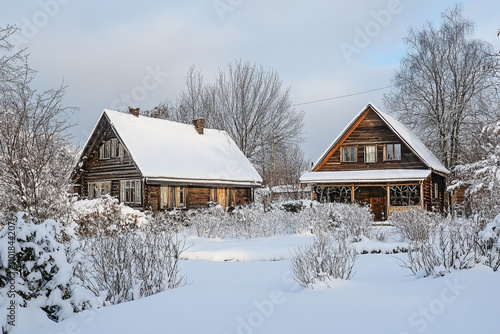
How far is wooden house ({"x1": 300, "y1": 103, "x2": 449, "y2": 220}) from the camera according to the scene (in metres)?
24.8

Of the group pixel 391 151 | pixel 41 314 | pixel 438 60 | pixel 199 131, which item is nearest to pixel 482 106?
pixel 438 60

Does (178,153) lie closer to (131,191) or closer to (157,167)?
(157,167)

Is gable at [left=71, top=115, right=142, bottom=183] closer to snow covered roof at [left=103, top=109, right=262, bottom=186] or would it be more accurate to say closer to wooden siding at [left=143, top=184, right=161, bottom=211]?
snow covered roof at [left=103, top=109, right=262, bottom=186]

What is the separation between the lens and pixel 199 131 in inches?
1127

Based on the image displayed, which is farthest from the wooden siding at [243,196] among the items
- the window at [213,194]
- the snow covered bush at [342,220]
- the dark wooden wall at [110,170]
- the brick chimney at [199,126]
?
the snow covered bush at [342,220]

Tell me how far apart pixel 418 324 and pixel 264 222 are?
11482 mm

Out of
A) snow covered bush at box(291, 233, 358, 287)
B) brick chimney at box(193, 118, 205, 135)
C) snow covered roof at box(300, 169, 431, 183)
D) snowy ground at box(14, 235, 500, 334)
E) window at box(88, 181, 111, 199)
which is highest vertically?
brick chimney at box(193, 118, 205, 135)

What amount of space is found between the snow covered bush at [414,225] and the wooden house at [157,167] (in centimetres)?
1244

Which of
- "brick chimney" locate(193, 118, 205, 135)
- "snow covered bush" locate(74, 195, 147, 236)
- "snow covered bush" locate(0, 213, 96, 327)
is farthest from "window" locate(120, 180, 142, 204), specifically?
"snow covered bush" locate(0, 213, 96, 327)

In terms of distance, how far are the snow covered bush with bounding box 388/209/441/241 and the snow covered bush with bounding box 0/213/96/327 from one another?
29.8ft

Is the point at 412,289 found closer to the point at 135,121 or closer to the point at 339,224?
the point at 339,224

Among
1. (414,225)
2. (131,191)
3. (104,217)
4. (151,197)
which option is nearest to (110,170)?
(131,191)

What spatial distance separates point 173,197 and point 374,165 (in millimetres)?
12064

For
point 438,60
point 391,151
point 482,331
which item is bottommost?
point 482,331
